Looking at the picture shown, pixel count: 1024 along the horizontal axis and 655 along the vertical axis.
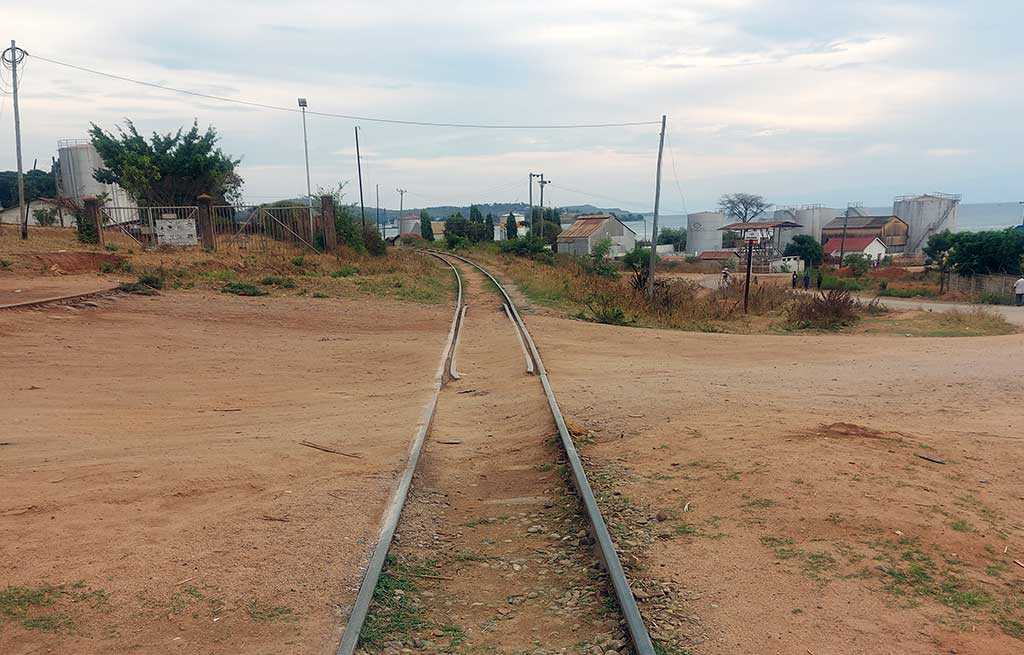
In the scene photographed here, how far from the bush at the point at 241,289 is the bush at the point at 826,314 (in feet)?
47.6

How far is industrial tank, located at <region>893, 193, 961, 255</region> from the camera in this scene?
96125 mm

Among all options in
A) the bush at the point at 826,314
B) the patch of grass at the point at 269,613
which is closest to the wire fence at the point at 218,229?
the bush at the point at 826,314

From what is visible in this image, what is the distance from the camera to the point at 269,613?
404 cm

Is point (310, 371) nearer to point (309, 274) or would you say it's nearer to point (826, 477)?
point (826, 477)

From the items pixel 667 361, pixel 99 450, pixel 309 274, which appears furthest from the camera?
pixel 309 274

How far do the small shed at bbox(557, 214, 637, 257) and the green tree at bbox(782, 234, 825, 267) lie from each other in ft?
Answer: 56.4

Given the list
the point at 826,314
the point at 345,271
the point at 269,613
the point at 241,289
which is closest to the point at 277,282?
the point at 241,289

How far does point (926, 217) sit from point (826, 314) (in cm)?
9047

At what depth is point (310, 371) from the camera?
38.8 ft

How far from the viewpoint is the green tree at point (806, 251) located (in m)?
77.4

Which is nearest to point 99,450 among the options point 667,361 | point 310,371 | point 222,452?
point 222,452

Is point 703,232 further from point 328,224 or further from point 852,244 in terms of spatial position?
point 328,224

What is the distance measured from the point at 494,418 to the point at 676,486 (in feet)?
10.8

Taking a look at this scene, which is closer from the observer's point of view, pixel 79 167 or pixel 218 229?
pixel 218 229
